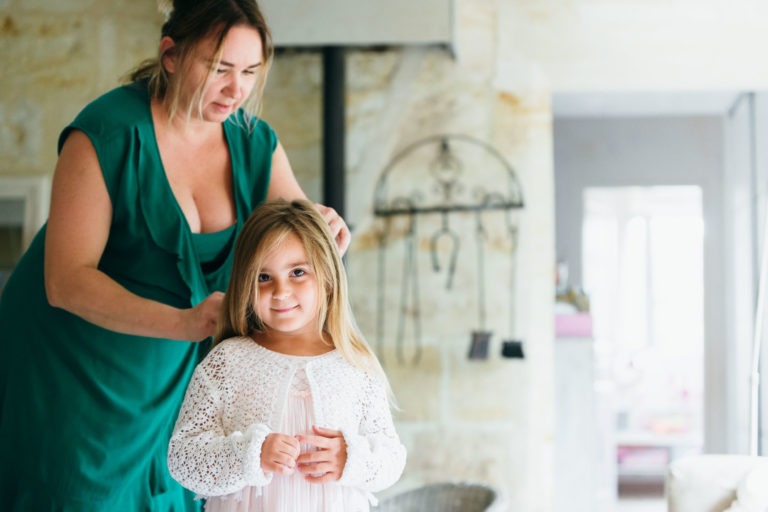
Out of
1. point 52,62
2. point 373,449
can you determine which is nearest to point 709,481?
point 373,449

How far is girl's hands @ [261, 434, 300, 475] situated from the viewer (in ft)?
3.78

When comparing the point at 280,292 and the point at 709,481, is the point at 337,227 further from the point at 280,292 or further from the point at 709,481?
the point at 709,481

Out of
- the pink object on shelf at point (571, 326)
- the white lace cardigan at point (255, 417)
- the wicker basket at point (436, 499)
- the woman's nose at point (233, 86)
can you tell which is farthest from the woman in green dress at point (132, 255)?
the pink object on shelf at point (571, 326)

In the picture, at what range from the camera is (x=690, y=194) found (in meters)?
6.37

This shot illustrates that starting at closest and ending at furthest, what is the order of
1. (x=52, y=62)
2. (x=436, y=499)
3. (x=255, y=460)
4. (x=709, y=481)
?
(x=255, y=460) < (x=709, y=481) < (x=436, y=499) < (x=52, y=62)

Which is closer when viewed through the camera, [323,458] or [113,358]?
[323,458]

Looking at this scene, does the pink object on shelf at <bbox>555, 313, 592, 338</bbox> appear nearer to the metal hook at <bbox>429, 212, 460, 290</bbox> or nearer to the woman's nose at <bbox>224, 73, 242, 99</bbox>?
the metal hook at <bbox>429, 212, 460, 290</bbox>

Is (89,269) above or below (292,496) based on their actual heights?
above

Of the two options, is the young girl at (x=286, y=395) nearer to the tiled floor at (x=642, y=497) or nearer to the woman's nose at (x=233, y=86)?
the woman's nose at (x=233, y=86)

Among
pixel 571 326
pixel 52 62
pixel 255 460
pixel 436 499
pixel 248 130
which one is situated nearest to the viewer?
pixel 255 460

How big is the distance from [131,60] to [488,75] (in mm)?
1373

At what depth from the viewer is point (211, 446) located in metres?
1.20

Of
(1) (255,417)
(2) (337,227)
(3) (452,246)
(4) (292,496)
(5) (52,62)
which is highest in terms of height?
(5) (52,62)

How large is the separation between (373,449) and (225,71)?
60 centimetres
